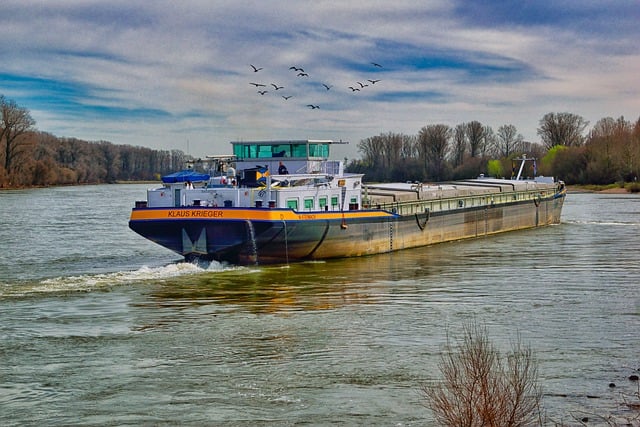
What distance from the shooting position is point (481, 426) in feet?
29.8

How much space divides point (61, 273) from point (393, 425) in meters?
17.2

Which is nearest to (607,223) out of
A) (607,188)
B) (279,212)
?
(279,212)

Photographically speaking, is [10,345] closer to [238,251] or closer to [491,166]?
[238,251]

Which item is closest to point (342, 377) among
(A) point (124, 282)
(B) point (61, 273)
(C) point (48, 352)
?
(C) point (48, 352)

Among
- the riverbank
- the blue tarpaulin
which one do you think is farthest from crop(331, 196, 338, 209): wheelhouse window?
the riverbank

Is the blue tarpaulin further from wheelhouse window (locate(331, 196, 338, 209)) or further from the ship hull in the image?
wheelhouse window (locate(331, 196, 338, 209))

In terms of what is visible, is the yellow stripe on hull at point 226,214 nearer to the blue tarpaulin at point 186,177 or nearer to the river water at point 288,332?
the blue tarpaulin at point 186,177

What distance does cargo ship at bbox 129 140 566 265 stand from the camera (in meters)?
26.2

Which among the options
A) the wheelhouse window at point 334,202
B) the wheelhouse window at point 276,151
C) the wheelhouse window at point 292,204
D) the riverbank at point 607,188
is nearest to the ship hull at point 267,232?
the wheelhouse window at point 292,204

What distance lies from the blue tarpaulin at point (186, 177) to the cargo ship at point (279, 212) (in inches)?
1.4

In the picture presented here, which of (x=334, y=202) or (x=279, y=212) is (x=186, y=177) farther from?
(x=334, y=202)

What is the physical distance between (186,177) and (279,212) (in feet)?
14.1

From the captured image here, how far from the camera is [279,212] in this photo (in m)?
26.1

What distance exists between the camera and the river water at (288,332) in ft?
40.7
